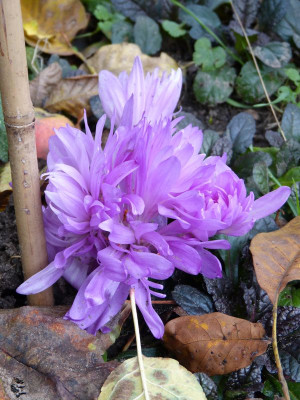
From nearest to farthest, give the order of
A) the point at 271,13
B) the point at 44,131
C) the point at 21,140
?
the point at 21,140
the point at 44,131
the point at 271,13

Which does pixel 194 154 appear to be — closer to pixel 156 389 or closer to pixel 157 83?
pixel 157 83

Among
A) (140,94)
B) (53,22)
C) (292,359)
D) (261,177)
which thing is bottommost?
(292,359)

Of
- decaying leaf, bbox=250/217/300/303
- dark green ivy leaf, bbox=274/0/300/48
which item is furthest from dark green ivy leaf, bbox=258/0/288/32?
decaying leaf, bbox=250/217/300/303

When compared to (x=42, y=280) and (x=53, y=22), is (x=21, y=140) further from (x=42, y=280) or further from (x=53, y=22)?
(x=53, y=22)

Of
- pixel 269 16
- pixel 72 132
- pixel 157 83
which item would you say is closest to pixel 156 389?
pixel 72 132

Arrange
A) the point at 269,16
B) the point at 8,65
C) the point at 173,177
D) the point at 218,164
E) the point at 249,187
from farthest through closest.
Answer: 1. the point at 269,16
2. the point at 249,187
3. the point at 218,164
4. the point at 173,177
5. the point at 8,65

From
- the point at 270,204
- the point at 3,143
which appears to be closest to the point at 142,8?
the point at 3,143

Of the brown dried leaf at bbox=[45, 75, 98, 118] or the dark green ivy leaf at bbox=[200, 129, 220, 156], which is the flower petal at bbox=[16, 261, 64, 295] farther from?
the brown dried leaf at bbox=[45, 75, 98, 118]
